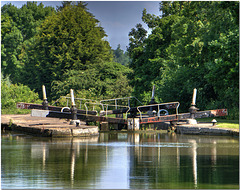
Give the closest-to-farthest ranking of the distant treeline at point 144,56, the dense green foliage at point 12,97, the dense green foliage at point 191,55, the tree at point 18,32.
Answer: the dense green foliage at point 191,55
the distant treeline at point 144,56
the dense green foliage at point 12,97
the tree at point 18,32

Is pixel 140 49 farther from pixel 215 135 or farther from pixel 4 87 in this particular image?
pixel 215 135

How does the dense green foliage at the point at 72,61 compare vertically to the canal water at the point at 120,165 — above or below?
above

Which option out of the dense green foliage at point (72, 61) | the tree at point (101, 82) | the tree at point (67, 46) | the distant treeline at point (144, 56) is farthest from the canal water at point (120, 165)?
the tree at point (67, 46)

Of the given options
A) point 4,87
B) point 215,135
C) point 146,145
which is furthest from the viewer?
point 4,87

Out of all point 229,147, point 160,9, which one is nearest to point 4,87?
point 160,9

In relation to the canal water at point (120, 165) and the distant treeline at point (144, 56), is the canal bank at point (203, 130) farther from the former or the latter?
the distant treeline at point (144, 56)

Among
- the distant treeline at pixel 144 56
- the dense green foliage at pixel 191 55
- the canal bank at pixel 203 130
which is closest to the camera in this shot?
the dense green foliage at pixel 191 55

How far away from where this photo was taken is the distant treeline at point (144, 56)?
29322 mm

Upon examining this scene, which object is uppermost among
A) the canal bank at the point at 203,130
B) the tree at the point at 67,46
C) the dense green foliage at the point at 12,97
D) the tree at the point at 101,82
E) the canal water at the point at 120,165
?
the tree at the point at 67,46

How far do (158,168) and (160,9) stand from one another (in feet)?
129

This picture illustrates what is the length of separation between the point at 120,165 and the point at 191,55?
72.3ft

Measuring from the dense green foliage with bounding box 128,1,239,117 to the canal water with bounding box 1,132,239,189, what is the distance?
3.96 metres

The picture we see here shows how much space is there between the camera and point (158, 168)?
14453mm

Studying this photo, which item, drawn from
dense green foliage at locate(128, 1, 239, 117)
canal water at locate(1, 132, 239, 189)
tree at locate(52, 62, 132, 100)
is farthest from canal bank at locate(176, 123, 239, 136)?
tree at locate(52, 62, 132, 100)
